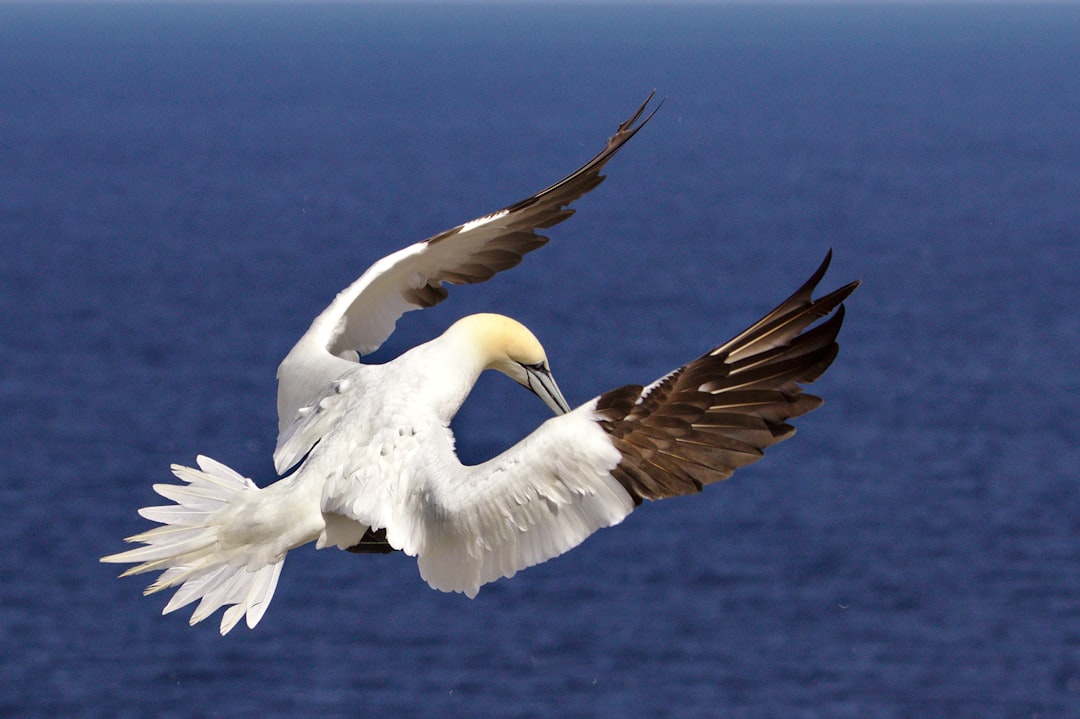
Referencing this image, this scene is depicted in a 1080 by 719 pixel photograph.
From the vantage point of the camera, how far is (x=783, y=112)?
139 meters

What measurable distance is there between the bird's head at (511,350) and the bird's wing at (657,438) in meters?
1.48

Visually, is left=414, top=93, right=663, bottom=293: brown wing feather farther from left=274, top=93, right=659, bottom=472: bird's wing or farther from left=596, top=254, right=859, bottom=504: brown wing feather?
left=596, top=254, right=859, bottom=504: brown wing feather

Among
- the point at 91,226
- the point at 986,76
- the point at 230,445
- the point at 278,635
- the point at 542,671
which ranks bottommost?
the point at 542,671

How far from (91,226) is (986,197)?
47.4m

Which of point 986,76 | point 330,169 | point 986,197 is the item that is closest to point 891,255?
point 986,197

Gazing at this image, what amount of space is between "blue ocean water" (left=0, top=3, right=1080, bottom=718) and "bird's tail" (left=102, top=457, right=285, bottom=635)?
1649 cm

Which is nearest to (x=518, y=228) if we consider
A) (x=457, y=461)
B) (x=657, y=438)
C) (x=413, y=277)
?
(x=413, y=277)

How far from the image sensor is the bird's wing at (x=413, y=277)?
9.50m

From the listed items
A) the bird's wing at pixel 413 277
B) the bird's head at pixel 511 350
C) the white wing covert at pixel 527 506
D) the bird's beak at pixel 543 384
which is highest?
the bird's wing at pixel 413 277

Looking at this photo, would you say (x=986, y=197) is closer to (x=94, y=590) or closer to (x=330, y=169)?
(x=330, y=169)

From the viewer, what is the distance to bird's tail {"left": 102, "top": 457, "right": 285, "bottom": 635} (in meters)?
8.09

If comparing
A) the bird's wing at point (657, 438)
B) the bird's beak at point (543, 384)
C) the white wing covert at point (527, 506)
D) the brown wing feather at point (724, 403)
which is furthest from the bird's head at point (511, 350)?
the brown wing feather at point (724, 403)

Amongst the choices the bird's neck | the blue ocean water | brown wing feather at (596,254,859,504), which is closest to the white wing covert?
brown wing feather at (596,254,859,504)

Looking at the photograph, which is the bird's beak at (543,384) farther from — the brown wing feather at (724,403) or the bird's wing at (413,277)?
the brown wing feather at (724,403)
